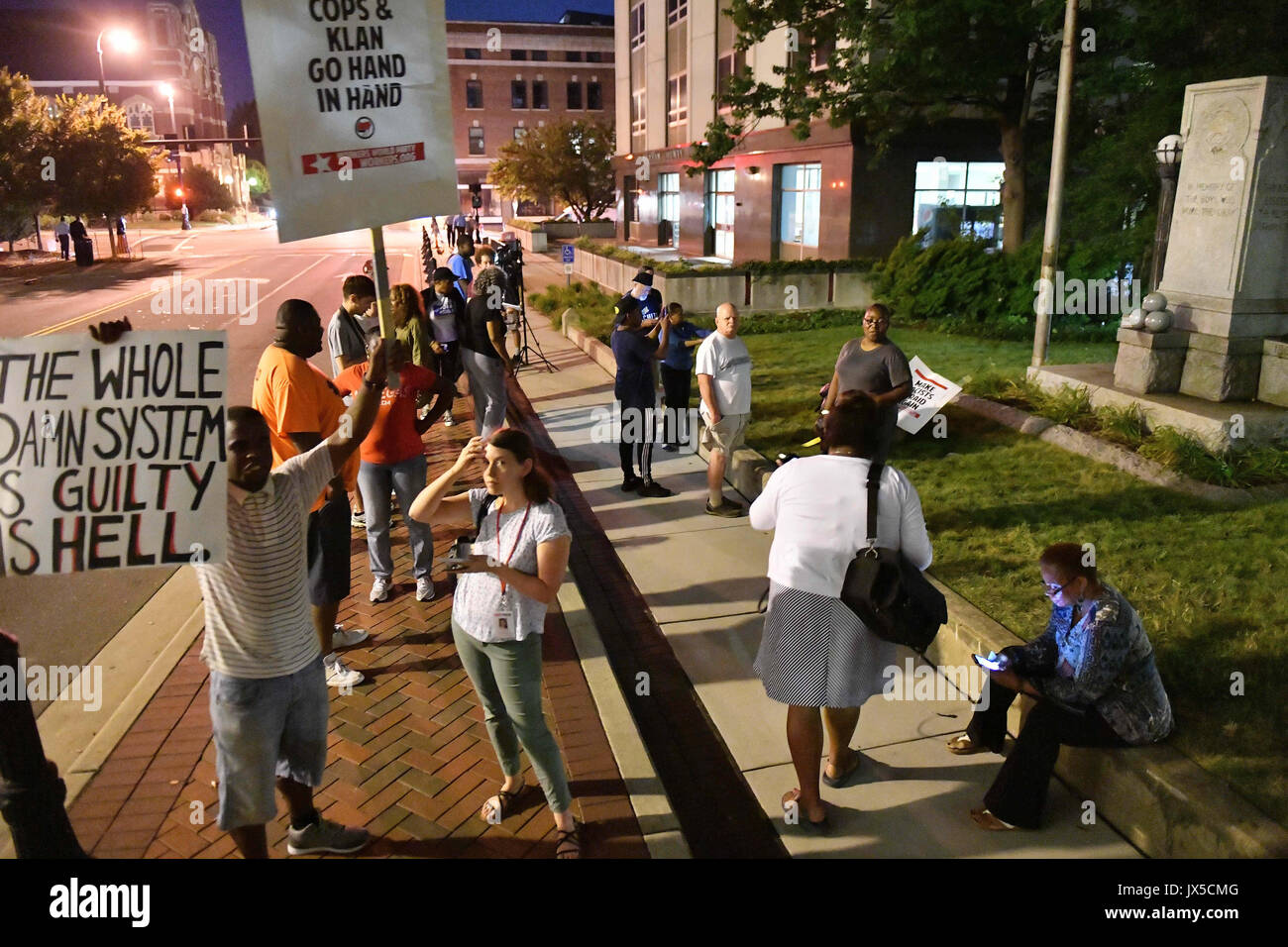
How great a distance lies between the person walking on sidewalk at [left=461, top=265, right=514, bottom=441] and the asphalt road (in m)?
3.04

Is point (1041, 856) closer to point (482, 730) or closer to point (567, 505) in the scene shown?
point (482, 730)

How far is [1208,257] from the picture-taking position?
27.3ft

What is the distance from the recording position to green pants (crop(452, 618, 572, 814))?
3664mm

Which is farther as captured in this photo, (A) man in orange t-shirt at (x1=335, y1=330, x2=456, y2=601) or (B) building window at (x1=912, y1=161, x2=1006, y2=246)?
(B) building window at (x1=912, y1=161, x2=1006, y2=246)

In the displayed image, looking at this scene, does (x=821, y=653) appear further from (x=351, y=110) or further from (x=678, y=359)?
(x=678, y=359)

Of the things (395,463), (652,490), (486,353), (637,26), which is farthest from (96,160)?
(395,463)

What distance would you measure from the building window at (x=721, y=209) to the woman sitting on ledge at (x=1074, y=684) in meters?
29.1

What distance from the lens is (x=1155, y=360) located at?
27.8 ft

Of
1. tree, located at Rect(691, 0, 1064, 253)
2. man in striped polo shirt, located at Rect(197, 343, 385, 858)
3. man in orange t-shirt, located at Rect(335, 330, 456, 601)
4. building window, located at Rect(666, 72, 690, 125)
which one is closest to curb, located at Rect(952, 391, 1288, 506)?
man in orange t-shirt, located at Rect(335, 330, 456, 601)

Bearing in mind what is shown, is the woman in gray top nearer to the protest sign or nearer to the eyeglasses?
the eyeglasses

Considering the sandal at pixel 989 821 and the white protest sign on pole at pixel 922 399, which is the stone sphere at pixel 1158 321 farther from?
the sandal at pixel 989 821

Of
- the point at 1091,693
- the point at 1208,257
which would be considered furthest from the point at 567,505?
the point at 1208,257

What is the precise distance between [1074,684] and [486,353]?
6.30m
